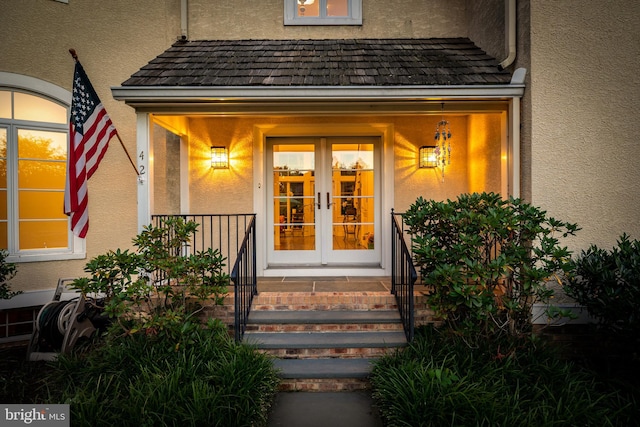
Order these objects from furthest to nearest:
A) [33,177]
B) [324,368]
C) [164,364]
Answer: [33,177] < [324,368] < [164,364]

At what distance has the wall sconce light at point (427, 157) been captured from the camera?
546cm

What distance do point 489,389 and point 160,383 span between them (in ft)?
8.96

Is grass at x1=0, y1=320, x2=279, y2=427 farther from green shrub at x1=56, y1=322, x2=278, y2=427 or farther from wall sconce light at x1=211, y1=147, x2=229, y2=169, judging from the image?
wall sconce light at x1=211, y1=147, x2=229, y2=169

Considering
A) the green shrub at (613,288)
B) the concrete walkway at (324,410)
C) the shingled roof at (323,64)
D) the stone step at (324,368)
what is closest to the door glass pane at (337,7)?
the shingled roof at (323,64)

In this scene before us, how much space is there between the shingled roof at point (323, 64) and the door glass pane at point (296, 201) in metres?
1.45

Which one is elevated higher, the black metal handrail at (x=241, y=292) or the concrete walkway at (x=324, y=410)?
the black metal handrail at (x=241, y=292)

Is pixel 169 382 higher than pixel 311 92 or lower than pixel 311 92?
lower

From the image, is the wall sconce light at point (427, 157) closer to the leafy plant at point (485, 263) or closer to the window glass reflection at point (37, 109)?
the leafy plant at point (485, 263)

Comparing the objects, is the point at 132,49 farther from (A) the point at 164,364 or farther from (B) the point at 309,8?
(A) the point at 164,364

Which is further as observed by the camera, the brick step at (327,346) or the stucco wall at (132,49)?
the stucco wall at (132,49)

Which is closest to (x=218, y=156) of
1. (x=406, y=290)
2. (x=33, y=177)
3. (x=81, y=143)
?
(x=81, y=143)

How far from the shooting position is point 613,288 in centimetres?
316

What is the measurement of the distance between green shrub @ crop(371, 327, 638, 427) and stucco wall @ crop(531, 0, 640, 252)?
1.55 m

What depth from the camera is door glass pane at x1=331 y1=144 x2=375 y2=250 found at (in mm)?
5773
